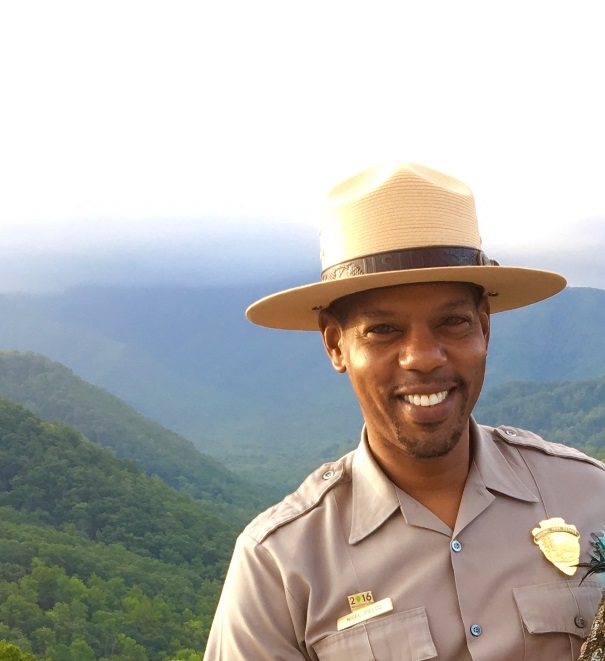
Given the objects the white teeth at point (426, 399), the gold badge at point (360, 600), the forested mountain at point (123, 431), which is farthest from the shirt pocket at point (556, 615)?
the forested mountain at point (123, 431)

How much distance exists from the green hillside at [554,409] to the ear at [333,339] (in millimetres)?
108839

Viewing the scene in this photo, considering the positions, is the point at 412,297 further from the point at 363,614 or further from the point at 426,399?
the point at 363,614

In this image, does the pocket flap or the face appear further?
the face

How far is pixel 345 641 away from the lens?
2377 mm

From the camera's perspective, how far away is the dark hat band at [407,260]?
2.49 metres

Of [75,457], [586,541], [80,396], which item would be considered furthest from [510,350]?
[586,541]

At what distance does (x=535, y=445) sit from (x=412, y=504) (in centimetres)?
54

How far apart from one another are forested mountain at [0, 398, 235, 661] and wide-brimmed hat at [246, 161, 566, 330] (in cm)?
4868

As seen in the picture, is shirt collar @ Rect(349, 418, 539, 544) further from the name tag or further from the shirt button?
the shirt button

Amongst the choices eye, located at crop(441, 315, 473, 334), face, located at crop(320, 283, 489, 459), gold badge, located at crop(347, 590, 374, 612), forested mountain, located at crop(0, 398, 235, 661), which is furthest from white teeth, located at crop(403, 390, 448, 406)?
forested mountain, located at crop(0, 398, 235, 661)

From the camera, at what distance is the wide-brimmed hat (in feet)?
8.18

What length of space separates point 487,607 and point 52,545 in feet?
209

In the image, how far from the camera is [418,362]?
241cm

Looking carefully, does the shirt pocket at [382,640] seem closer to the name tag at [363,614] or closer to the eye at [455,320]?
the name tag at [363,614]
